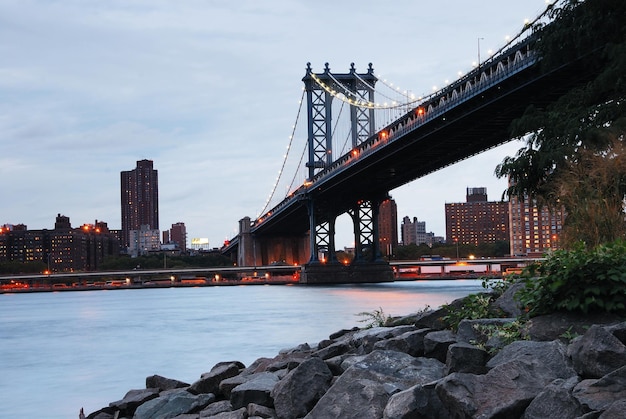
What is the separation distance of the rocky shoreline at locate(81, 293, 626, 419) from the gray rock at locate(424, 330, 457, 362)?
0.01 meters

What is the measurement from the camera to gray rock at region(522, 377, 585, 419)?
596 cm

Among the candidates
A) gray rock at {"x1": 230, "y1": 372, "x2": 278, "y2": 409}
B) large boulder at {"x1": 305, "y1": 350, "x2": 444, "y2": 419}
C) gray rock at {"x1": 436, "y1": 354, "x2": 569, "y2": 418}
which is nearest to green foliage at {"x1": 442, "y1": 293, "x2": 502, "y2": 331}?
large boulder at {"x1": 305, "y1": 350, "x2": 444, "y2": 419}

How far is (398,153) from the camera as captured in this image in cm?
5762

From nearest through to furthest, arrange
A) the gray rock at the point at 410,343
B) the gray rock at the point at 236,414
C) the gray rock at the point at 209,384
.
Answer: the gray rock at the point at 236,414, the gray rock at the point at 410,343, the gray rock at the point at 209,384

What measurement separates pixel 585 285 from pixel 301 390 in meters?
2.80

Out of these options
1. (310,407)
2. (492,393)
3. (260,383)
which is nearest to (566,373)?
→ (492,393)

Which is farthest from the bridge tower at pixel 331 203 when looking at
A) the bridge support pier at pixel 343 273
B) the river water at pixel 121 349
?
the river water at pixel 121 349

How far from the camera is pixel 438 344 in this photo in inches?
329

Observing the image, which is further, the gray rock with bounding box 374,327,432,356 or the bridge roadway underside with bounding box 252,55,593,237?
the bridge roadway underside with bounding box 252,55,593,237

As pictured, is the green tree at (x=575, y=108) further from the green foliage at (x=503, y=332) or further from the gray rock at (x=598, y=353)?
the gray rock at (x=598, y=353)

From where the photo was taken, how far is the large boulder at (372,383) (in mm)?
7133

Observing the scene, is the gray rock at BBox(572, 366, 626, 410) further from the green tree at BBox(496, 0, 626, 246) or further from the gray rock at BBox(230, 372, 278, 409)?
the green tree at BBox(496, 0, 626, 246)

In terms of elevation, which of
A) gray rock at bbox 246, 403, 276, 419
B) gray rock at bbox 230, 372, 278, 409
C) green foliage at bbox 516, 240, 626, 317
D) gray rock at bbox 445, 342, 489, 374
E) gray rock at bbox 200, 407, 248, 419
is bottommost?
gray rock at bbox 200, 407, 248, 419

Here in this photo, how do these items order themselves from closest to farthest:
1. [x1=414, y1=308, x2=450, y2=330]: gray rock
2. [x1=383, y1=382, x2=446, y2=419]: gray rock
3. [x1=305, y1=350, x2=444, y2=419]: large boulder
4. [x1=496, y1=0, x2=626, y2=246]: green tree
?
[x1=383, y1=382, x2=446, y2=419]: gray rock
[x1=305, y1=350, x2=444, y2=419]: large boulder
[x1=414, y1=308, x2=450, y2=330]: gray rock
[x1=496, y1=0, x2=626, y2=246]: green tree
